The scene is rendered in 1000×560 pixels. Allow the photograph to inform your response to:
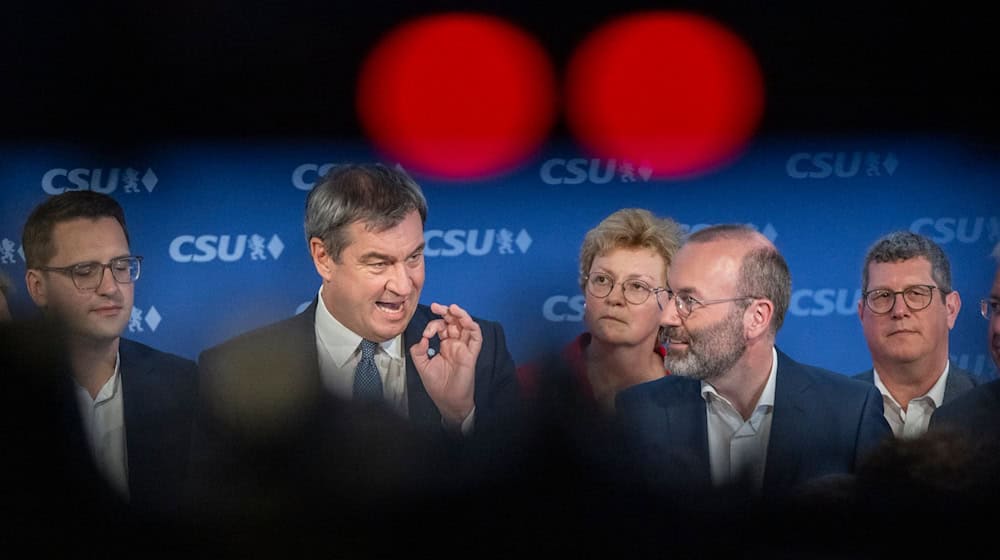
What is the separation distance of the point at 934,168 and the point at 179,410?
2736 millimetres

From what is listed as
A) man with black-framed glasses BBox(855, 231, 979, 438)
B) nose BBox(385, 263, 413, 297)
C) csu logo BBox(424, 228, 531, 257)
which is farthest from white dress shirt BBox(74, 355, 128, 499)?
man with black-framed glasses BBox(855, 231, 979, 438)

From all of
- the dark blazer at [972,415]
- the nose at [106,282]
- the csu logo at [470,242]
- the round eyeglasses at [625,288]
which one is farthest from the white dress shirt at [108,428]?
the dark blazer at [972,415]

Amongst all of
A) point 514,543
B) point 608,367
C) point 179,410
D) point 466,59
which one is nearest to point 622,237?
point 608,367

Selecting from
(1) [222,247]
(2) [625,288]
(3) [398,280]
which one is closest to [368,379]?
(3) [398,280]

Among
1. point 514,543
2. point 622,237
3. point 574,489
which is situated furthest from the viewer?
point 622,237

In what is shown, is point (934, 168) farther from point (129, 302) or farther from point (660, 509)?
point (129, 302)

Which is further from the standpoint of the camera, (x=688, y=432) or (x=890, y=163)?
(x=890, y=163)

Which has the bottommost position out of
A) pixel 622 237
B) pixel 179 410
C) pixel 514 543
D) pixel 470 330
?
pixel 514 543

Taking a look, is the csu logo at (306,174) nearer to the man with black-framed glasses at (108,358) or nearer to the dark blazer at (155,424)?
the man with black-framed glasses at (108,358)

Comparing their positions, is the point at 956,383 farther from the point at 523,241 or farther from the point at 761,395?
the point at 523,241

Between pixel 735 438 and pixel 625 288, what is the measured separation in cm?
62

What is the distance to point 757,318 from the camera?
4.21m

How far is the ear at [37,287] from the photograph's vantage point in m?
4.31

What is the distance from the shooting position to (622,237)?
4328 mm
